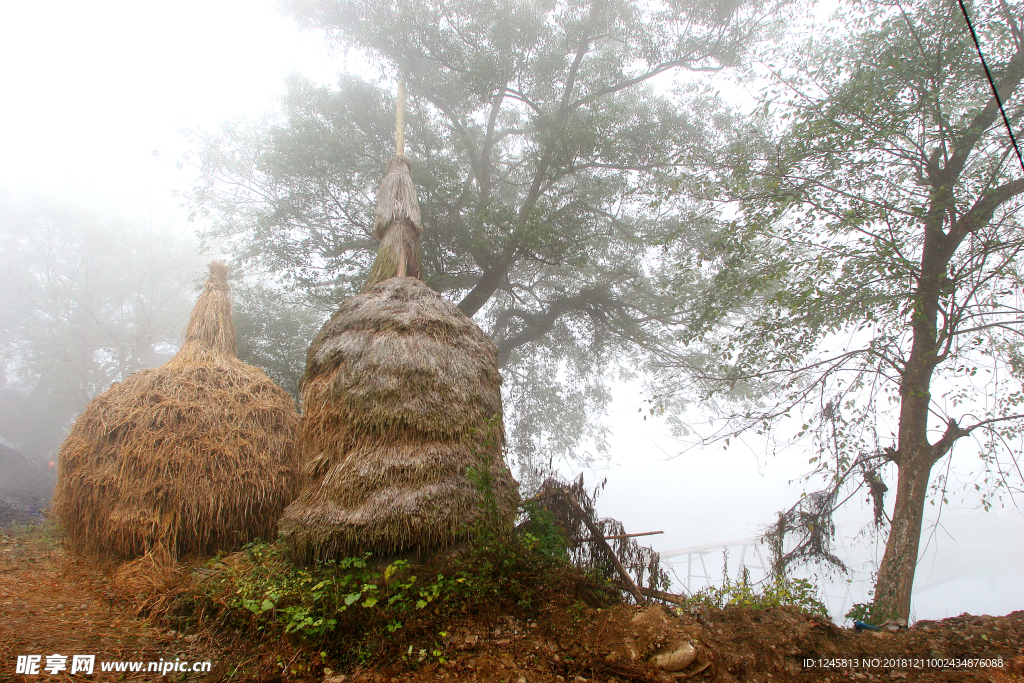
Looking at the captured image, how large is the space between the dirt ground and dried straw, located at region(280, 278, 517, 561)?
62cm

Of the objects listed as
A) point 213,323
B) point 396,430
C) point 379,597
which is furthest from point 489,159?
point 379,597

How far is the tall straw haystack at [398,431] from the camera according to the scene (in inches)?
114

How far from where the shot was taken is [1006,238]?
3770 millimetres

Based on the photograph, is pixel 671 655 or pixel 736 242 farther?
pixel 736 242

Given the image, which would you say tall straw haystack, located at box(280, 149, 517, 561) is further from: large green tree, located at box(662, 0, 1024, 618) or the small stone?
large green tree, located at box(662, 0, 1024, 618)

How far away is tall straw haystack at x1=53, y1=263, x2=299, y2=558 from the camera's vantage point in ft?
11.2

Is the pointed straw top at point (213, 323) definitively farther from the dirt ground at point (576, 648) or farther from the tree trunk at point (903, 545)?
the tree trunk at point (903, 545)

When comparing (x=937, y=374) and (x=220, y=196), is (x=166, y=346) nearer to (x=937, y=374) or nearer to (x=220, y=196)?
(x=220, y=196)

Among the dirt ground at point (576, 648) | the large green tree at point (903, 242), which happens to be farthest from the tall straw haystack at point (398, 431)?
the large green tree at point (903, 242)

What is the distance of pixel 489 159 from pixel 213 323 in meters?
5.86

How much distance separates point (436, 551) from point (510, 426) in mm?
6046

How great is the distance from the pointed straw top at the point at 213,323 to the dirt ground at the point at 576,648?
7.63ft

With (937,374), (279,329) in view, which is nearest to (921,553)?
(937,374)

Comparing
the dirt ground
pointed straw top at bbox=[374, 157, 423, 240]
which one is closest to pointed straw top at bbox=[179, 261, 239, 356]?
pointed straw top at bbox=[374, 157, 423, 240]
